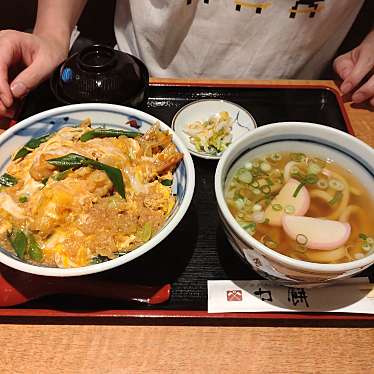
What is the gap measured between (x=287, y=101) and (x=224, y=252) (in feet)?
2.81

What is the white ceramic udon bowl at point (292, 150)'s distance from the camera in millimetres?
986

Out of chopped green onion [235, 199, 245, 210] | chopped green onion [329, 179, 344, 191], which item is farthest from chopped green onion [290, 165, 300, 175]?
chopped green onion [235, 199, 245, 210]

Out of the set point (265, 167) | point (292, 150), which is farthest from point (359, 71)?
point (265, 167)

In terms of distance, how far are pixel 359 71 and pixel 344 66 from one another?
12cm

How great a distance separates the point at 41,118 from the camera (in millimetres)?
1458

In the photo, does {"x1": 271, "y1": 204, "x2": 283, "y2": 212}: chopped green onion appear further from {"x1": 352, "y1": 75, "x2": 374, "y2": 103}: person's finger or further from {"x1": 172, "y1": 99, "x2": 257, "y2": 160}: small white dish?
{"x1": 352, "y1": 75, "x2": 374, "y2": 103}: person's finger

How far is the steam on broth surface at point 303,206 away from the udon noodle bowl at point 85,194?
0.24 meters

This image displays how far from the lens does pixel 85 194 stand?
4.00 feet

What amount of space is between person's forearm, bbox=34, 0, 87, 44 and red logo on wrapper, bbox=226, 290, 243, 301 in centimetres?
136

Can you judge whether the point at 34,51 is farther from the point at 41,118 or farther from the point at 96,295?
the point at 96,295

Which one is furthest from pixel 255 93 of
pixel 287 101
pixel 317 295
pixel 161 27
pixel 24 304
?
pixel 24 304

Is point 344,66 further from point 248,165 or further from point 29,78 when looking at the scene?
point 29,78

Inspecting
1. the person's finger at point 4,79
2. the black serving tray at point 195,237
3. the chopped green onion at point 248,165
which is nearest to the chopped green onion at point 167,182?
the black serving tray at point 195,237

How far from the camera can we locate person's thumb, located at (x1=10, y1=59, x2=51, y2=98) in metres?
1.62
